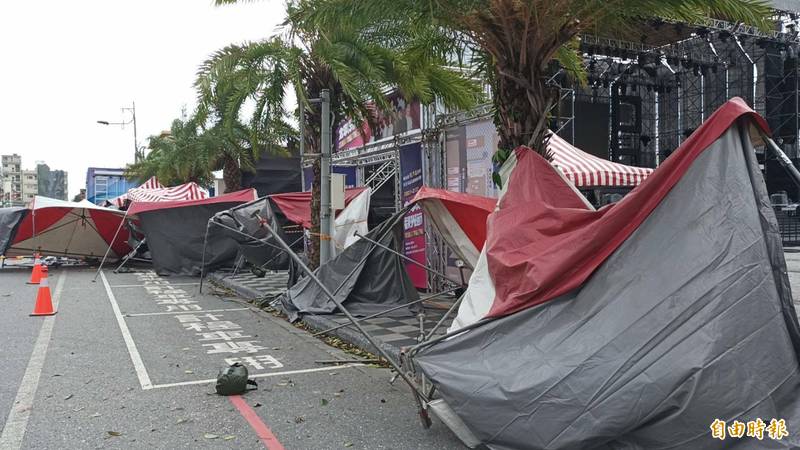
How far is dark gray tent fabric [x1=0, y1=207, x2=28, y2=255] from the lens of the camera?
1838 cm

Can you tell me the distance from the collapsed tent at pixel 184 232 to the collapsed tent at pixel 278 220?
2596 millimetres

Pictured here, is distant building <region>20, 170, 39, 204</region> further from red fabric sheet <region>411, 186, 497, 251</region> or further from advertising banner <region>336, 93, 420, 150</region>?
red fabric sheet <region>411, 186, 497, 251</region>

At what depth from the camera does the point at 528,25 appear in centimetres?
603

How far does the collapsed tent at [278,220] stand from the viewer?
1195 cm

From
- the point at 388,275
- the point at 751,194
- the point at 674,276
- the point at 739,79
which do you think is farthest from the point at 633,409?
the point at 739,79

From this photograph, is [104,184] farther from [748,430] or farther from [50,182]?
[50,182]

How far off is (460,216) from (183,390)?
3919mm

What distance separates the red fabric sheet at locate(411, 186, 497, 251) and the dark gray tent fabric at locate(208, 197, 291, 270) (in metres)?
5.59

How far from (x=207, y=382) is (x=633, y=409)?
4205 millimetres

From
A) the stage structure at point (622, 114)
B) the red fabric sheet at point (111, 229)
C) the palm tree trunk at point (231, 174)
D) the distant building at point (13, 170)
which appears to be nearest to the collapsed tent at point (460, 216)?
the stage structure at point (622, 114)

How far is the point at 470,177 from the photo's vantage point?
10.7 meters

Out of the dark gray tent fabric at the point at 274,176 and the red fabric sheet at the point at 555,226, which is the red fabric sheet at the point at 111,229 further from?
the red fabric sheet at the point at 555,226

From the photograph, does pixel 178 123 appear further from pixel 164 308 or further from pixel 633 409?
pixel 633 409

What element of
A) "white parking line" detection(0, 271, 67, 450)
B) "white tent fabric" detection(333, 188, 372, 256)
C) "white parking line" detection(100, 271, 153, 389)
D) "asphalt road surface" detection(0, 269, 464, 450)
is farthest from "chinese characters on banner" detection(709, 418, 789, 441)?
"white tent fabric" detection(333, 188, 372, 256)
